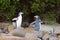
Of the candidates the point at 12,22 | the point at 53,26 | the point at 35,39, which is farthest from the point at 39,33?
the point at 12,22

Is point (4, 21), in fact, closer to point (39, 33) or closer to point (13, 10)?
point (13, 10)

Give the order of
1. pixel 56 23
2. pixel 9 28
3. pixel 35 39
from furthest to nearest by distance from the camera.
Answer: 1. pixel 56 23
2. pixel 9 28
3. pixel 35 39

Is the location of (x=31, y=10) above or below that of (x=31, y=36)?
above

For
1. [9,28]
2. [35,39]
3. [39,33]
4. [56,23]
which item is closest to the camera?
[35,39]

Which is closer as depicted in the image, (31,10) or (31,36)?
(31,36)

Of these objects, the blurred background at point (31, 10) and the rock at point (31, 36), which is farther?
the blurred background at point (31, 10)

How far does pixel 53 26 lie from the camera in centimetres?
926

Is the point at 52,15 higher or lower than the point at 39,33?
higher

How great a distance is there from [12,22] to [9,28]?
2.37 ft

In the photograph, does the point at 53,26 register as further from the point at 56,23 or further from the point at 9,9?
the point at 9,9

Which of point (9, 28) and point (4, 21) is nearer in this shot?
point (9, 28)

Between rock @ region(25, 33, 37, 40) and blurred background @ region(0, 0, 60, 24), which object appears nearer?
rock @ region(25, 33, 37, 40)

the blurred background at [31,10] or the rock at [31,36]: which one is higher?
the blurred background at [31,10]

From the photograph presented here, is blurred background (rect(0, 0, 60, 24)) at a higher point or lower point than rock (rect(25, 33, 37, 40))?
higher
